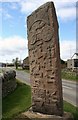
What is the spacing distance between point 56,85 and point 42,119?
1.04 metres

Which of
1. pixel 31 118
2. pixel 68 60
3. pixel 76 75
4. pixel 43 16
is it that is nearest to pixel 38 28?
pixel 43 16

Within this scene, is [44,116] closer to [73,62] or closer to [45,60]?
[45,60]

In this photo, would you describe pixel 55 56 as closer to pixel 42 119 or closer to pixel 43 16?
pixel 43 16

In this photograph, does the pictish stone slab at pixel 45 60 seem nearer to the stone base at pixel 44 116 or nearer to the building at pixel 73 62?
the stone base at pixel 44 116

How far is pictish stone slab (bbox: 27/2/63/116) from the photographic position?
332 inches

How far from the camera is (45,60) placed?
864 centimetres

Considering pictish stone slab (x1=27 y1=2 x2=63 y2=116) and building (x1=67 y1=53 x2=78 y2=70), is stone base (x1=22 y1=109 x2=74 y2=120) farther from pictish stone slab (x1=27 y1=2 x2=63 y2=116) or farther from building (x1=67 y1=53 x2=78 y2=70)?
building (x1=67 y1=53 x2=78 y2=70)

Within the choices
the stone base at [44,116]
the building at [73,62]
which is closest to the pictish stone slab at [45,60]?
the stone base at [44,116]

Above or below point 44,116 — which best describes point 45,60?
above

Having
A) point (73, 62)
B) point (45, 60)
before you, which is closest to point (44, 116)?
point (45, 60)

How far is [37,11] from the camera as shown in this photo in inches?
345

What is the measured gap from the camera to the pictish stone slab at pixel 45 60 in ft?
27.6

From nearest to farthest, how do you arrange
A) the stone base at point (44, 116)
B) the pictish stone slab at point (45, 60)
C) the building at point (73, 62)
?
the stone base at point (44, 116) → the pictish stone slab at point (45, 60) → the building at point (73, 62)

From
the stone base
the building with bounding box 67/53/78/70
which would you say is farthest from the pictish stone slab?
the building with bounding box 67/53/78/70
